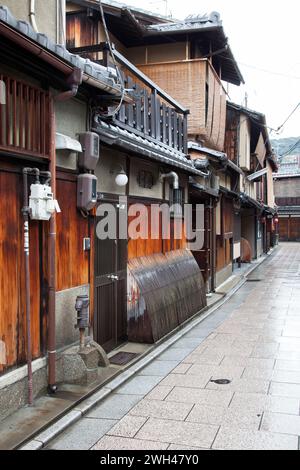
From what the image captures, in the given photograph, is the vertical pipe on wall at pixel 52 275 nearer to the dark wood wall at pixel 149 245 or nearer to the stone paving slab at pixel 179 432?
the stone paving slab at pixel 179 432

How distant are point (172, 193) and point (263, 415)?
7.94m

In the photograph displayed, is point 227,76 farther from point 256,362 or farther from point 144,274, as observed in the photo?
point 256,362

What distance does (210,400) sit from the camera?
6957 mm

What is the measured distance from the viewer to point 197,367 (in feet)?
28.6

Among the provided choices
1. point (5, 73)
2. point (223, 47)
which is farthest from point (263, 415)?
point (223, 47)

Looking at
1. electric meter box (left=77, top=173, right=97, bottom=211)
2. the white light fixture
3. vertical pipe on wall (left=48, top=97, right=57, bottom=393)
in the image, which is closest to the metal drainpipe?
vertical pipe on wall (left=48, top=97, right=57, bottom=393)

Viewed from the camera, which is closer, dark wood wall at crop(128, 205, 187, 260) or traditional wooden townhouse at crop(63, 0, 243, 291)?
dark wood wall at crop(128, 205, 187, 260)

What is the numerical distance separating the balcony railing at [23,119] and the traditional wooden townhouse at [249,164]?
1798cm

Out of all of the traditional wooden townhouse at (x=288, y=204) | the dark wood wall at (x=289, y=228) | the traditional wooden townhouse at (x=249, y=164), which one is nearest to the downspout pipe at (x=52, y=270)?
the traditional wooden townhouse at (x=249, y=164)

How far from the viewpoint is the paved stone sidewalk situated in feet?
18.4

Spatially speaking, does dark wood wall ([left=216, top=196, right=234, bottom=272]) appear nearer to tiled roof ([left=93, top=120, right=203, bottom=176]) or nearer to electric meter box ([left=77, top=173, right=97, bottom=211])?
tiled roof ([left=93, top=120, right=203, bottom=176])

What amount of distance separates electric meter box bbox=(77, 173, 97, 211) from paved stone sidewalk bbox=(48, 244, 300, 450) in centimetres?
307

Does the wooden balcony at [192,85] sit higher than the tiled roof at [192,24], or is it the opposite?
the tiled roof at [192,24]

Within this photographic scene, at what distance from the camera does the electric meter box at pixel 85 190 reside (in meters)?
7.54
